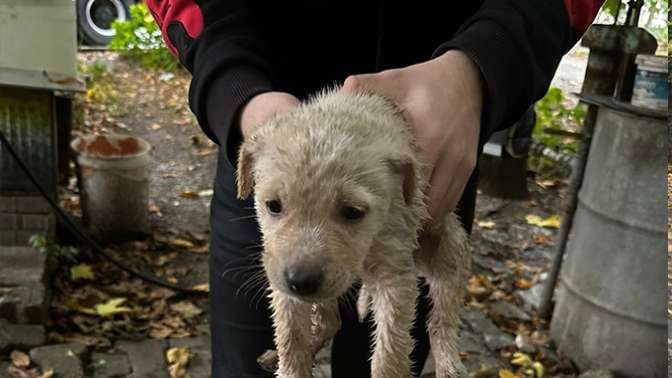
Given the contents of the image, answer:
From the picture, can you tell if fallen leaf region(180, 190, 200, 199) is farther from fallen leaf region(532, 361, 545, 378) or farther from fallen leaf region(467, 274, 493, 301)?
fallen leaf region(532, 361, 545, 378)

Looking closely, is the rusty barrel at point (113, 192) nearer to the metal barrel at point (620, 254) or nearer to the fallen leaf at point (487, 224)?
the fallen leaf at point (487, 224)

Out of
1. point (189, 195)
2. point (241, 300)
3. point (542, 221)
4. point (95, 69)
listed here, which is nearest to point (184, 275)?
point (189, 195)

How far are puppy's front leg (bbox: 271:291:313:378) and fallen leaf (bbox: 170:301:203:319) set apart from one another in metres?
3.53

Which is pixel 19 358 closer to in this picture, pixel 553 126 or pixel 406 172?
pixel 406 172

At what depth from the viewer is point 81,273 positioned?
473 cm

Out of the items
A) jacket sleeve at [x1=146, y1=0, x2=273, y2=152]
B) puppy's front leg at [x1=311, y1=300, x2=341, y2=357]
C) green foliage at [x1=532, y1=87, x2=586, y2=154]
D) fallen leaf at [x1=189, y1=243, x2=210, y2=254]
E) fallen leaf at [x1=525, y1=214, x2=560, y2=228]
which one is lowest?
fallen leaf at [x1=189, y1=243, x2=210, y2=254]

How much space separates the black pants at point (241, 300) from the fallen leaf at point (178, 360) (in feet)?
6.38

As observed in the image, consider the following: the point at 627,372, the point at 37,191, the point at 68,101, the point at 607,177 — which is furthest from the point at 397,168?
the point at 68,101

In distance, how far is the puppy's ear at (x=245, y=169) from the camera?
111 centimetres

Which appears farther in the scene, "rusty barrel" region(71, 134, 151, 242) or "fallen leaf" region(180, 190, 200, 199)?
"fallen leaf" region(180, 190, 200, 199)

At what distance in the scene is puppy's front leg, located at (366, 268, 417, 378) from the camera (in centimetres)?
112

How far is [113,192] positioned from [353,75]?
4265 mm

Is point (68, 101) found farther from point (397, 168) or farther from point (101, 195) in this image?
point (397, 168)

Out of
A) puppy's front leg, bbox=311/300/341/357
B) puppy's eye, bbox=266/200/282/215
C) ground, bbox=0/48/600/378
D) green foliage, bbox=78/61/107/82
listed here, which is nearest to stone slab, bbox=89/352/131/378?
ground, bbox=0/48/600/378
